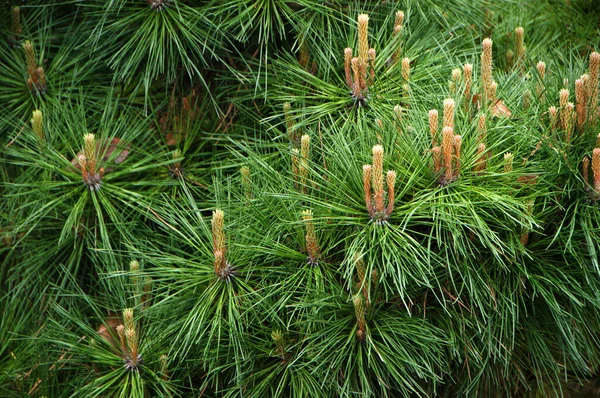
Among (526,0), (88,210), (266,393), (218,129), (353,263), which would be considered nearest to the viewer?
(353,263)

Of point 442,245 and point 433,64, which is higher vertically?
point 433,64

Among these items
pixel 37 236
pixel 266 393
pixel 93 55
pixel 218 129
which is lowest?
pixel 266 393

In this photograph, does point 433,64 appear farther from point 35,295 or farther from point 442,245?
point 35,295

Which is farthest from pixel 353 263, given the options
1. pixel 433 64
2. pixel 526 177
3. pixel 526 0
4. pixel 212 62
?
pixel 526 0

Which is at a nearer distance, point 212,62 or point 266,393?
point 266,393

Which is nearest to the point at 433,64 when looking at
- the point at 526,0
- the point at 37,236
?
the point at 526,0

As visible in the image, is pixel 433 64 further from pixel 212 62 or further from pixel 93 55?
pixel 93 55

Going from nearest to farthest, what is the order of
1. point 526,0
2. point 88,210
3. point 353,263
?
point 353,263 → point 88,210 → point 526,0
